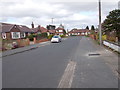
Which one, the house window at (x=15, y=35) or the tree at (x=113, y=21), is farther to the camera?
the house window at (x=15, y=35)

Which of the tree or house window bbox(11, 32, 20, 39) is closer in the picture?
the tree

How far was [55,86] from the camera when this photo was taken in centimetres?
485

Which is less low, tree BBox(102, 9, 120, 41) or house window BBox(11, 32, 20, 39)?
tree BBox(102, 9, 120, 41)

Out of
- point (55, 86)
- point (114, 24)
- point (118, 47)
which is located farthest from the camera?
point (114, 24)

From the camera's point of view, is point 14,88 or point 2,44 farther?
point 2,44

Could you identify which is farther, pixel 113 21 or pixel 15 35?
pixel 15 35

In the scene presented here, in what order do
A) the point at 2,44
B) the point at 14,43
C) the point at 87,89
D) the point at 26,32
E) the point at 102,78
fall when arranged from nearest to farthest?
the point at 87,89 → the point at 102,78 → the point at 2,44 → the point at 14,43 → the point at 26,32

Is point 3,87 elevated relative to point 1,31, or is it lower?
lower

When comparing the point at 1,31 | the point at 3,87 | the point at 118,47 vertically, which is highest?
the point at 1,31

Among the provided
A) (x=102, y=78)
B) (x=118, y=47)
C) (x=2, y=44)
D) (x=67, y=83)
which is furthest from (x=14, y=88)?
(x=2, y=44)

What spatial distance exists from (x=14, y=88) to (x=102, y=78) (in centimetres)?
332

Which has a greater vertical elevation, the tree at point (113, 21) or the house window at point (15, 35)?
the tree at point (113, 21)

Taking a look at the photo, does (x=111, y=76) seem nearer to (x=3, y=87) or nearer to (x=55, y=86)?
(x=55, y=86)

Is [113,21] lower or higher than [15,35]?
higher
